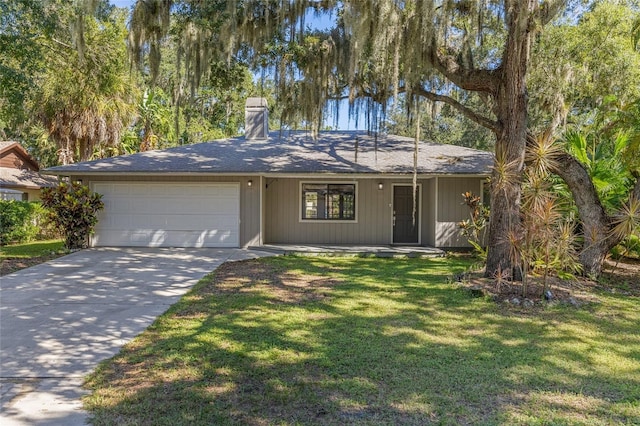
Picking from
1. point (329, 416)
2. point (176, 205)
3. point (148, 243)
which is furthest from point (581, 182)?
point (148, 243)

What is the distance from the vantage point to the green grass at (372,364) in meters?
2.72

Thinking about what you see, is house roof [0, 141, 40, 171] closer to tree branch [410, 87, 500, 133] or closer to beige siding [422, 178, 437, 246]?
beige siding [422, 178, 437, 246]

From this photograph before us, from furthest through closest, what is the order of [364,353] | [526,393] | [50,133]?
1. [50,133]
2. [364,353]
3. [526,393]

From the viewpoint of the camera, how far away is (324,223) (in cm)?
1187

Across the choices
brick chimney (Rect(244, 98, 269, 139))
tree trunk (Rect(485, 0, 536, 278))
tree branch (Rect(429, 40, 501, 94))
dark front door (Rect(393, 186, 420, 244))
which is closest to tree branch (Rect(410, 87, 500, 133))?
tree trunk (Rect(485, 0, 536, 278))

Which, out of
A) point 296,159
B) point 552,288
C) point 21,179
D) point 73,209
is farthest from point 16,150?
point 552,288

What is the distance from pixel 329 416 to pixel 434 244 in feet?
29.4

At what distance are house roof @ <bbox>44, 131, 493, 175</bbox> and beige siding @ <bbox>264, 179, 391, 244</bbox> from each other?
0.81m

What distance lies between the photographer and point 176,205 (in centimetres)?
1099

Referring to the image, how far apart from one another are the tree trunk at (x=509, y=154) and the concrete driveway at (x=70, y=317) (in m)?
5.03

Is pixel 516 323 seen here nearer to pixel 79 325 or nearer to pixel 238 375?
pixel 238 375

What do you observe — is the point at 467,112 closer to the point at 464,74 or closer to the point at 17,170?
the point at 464,74

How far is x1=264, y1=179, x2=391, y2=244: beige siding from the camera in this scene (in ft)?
38.6

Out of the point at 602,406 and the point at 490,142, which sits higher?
the point at 490,142
